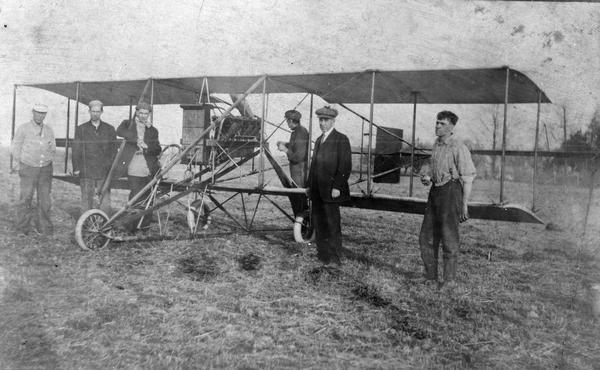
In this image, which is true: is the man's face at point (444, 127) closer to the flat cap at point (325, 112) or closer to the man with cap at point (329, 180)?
the man with cap at point (329, 180)

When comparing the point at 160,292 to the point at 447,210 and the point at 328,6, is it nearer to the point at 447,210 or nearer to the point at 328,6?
the point at 447,210

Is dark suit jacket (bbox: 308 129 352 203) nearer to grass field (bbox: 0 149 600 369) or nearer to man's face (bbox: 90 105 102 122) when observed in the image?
grass field (bbox: 0 149 600 369)

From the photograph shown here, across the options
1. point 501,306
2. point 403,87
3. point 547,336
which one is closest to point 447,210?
point 501,306

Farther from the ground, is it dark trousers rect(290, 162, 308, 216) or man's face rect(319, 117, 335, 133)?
man's face rect(319, 117, 335, 133)

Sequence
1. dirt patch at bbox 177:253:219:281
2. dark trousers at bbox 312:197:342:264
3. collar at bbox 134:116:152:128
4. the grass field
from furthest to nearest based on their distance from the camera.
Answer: collar at bbox 134:116:152:128
dark trousers at bbox 312:197:342:264
dirt patch at bbox 177:253:219:281
the grass field

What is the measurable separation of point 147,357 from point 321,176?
358 cm

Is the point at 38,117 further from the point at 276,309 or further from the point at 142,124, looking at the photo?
the point at 276,309

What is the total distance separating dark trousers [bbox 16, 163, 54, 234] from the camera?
7.45 metres

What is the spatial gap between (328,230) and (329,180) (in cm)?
70

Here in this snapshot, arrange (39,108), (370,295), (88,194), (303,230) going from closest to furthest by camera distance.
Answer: (370,295), (39,108), (88,194), (303,230)

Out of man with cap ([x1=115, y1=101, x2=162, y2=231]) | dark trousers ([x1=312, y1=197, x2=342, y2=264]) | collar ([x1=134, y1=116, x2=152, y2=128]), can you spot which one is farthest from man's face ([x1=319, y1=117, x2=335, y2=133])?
collar ([x1=134, y1=116, x2=152, y2=128])

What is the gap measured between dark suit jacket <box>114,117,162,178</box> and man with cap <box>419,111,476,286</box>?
4855 mm

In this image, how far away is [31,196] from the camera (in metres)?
7.52

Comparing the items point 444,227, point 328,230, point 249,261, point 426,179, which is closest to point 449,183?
point 426,179
